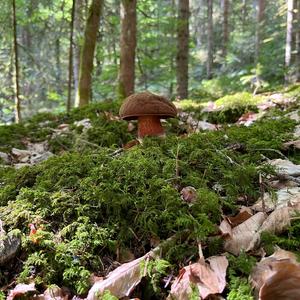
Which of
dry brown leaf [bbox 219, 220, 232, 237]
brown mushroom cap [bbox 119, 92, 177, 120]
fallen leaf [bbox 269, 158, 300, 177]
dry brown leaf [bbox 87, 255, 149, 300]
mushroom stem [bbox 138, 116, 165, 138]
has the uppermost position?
→ brown mushroom cap [bbox 119, 92, 177, 120]

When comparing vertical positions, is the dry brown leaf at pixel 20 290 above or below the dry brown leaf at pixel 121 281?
below

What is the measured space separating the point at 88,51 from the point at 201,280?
22.8 feet

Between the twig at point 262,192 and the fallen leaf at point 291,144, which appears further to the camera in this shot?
the fallen leaf at point 291,144

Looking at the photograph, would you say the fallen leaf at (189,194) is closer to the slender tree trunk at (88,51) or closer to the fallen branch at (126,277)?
the fallen branch at (126,277)

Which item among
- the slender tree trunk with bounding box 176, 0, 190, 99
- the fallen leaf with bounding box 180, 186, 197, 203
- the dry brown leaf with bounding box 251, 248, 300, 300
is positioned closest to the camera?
the dry brown leaf with bounding box 251, 248, 300, 300

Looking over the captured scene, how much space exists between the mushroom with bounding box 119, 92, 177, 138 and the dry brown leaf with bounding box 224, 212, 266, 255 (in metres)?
1.76

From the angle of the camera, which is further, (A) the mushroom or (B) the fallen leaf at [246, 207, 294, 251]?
(A) the mushroom

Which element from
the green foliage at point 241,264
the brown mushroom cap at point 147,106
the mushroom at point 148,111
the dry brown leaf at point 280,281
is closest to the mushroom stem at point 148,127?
the mushroom at point 148,111

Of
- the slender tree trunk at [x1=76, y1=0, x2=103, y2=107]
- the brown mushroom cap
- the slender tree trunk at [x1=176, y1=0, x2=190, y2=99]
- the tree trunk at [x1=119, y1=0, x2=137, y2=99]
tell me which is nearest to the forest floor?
the brown mushroom cap

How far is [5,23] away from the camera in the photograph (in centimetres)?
931

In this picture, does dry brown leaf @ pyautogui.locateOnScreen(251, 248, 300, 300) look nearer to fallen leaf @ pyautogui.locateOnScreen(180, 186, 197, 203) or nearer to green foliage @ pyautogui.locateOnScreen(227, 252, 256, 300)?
green foliage @ pyautogui.locateOnScreen(227, 252, 256, 300)

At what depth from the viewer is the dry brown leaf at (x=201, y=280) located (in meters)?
1.59

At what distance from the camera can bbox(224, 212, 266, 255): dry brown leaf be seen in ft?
6.07

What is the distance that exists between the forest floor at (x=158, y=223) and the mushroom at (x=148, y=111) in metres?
0.54
